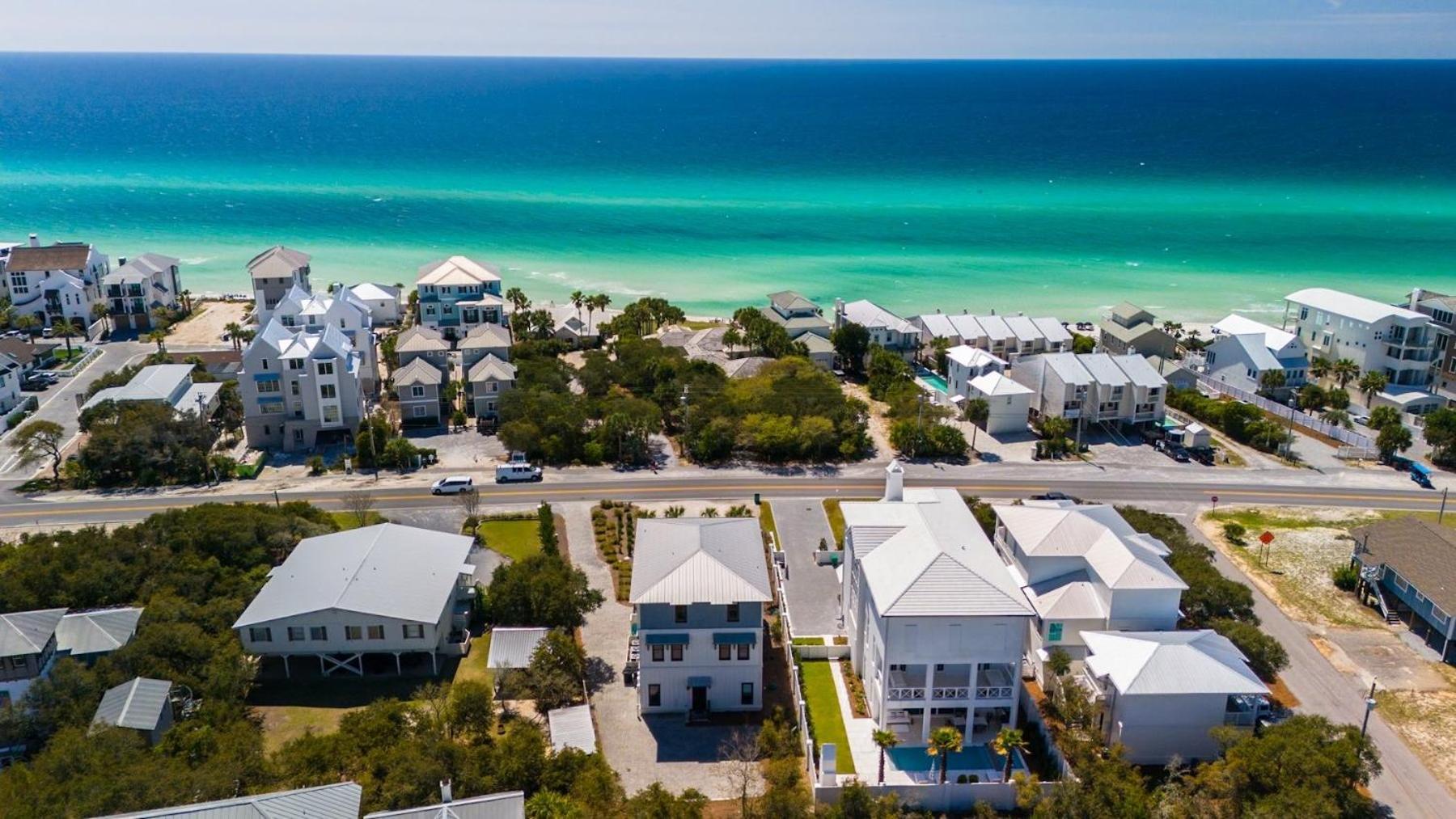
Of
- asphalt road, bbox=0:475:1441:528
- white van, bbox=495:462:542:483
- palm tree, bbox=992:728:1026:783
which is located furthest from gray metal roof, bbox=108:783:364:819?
white van, bbox=495:462:542:483

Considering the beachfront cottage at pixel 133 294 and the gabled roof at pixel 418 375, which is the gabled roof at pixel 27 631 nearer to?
the gabled roof at pixel 418 375

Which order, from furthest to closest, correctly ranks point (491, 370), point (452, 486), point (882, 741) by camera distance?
point (491, 370)
point (452, 486)
point (882, 741)

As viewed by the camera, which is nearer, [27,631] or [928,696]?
[928,696]

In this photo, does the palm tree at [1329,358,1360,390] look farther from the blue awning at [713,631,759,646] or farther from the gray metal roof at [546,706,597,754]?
the gray metal roof at [546,706,597,754]

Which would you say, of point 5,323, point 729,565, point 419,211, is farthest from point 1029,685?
point 419,211

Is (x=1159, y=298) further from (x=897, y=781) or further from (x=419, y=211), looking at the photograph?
(x=419, y=211)

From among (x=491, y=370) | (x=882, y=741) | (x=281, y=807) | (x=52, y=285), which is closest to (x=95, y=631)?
(x=281, y=807)

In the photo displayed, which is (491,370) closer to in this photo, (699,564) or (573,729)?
(699,564)
